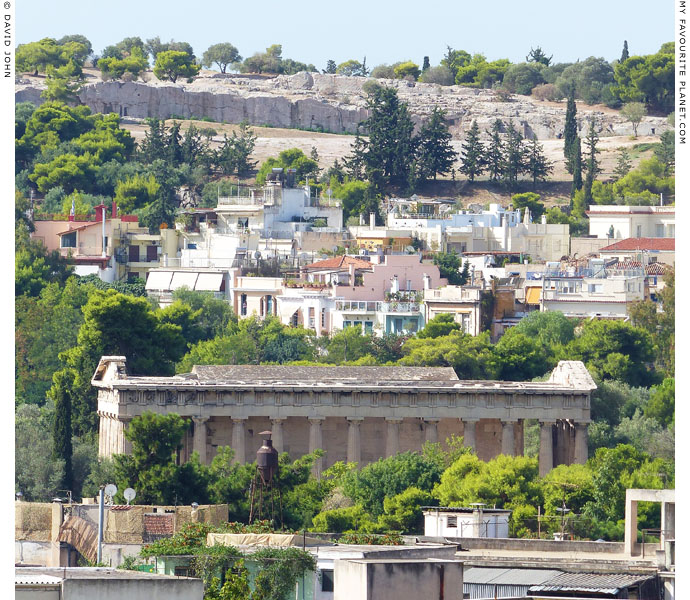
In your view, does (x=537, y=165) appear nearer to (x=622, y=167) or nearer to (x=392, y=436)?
(x=622, y=167)

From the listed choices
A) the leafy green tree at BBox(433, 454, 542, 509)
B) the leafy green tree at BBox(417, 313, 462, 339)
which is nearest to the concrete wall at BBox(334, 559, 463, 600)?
the leafy green tree at BBox(433, 454, 542, 509)

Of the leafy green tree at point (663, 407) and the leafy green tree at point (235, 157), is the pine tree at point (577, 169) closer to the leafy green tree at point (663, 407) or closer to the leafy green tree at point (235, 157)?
the leafy green tree at point (235, 157)

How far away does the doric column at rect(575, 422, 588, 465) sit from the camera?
79188 mm

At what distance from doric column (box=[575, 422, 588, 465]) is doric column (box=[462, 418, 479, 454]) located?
271 centimetres

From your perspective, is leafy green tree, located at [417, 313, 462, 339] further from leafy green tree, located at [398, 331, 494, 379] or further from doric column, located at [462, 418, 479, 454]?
doric column, located at [462, 418, 479, 454]

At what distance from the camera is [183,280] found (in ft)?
410

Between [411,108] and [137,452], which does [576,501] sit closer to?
[137,452]

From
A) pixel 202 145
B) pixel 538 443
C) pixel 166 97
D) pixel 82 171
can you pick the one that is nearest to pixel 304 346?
pixel 538 443

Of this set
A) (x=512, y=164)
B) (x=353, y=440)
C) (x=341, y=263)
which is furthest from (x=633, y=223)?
(x=353, y=440)

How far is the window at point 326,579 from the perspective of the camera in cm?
3778

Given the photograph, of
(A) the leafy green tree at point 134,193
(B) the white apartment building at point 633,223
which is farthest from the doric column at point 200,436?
(A) the leafy green tree at point 134,193

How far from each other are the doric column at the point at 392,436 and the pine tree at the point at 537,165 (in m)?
87.8

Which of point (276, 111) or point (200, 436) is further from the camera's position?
point (276, 111)

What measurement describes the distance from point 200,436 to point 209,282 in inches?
1717
